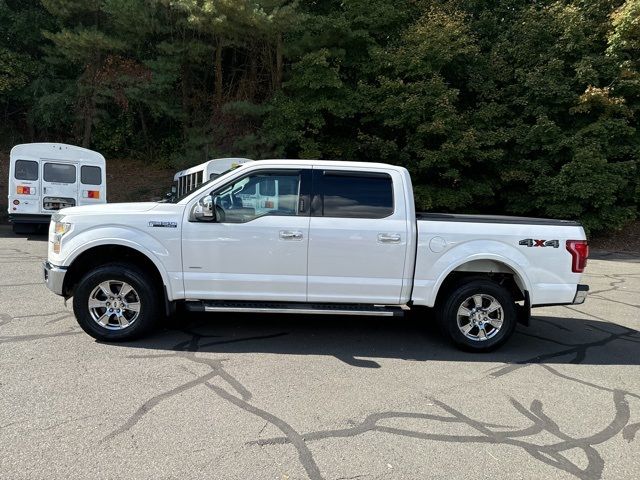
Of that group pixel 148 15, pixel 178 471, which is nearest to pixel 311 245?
pixel 178 471

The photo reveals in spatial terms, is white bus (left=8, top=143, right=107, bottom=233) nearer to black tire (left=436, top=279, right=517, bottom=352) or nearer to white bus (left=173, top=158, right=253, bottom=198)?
white bus (left=173, top=158, right=253, bottom=198)

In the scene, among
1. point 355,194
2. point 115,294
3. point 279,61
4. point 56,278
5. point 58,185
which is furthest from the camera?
point 279,61

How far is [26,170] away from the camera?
13.4 m

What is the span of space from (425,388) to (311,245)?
1795 mm

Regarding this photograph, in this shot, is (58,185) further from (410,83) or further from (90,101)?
(410,83)

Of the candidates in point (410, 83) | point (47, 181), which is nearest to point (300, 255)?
point (47, 181)

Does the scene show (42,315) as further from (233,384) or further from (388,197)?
(388,197)

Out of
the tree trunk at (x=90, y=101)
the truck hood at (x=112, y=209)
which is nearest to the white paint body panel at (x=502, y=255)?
the truck hood at (x=112, y=209)

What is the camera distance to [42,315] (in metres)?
5.86

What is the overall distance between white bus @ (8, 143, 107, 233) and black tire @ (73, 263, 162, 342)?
32.3 ft

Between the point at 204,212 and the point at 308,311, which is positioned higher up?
the point at 204,212

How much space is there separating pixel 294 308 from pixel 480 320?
2.04m

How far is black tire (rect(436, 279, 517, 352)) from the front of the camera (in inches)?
205

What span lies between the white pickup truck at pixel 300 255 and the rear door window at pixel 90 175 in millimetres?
9808
